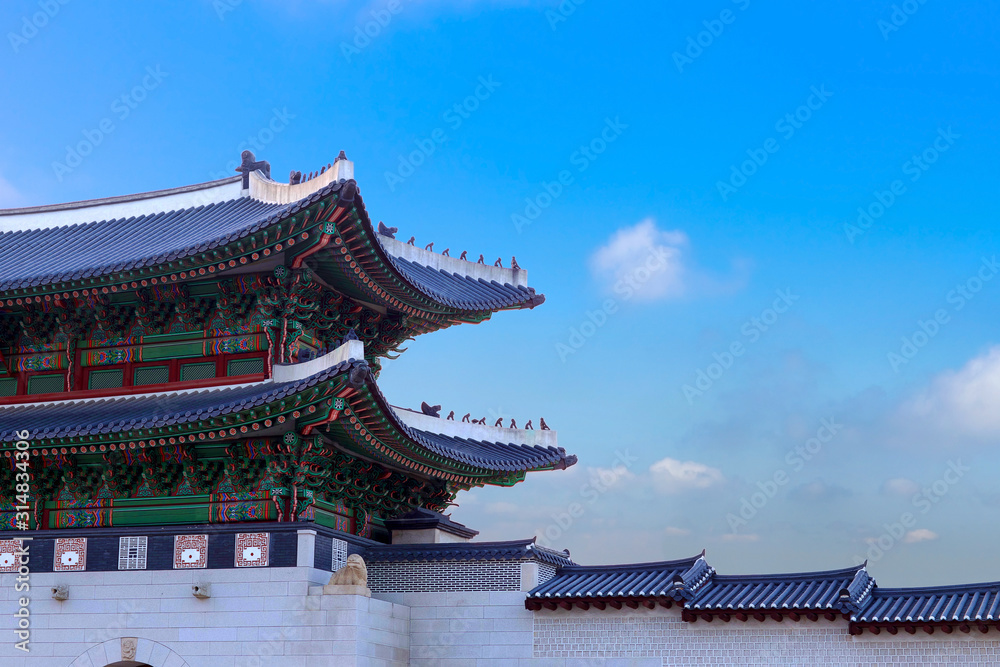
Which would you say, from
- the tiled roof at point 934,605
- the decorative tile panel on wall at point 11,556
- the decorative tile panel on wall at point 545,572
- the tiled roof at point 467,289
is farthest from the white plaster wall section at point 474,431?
the tiled roof at point 934,605

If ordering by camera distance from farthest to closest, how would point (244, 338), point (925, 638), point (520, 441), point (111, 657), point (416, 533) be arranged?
point (520, 441), point (416, 533), point (244, 338), point (111, 657), point (925, 638)

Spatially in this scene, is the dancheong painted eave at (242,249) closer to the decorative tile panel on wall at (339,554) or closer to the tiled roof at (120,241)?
the tiled roof at (120,241)

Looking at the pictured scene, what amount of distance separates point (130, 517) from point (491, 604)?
261 inches

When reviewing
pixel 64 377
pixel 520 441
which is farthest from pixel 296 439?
pixel 520 441

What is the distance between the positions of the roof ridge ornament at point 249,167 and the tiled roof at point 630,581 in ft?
36.0

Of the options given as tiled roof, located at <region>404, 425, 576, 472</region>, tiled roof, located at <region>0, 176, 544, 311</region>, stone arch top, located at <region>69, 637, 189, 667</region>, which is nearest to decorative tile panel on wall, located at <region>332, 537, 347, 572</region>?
tiled roof, located at <region>404, 425, 576, 472</region>

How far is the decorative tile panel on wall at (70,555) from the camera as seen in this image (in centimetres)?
2056

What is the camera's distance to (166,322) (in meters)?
22.0

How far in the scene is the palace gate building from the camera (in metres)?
19.0

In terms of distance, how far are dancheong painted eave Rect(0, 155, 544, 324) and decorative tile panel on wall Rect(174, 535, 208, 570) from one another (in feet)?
14.9

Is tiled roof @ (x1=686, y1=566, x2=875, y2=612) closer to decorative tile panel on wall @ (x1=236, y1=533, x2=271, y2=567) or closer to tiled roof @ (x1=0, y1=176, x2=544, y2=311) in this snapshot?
decorative tile panel on wall @ (x1=236, y1=533, x2=271, y2=567)

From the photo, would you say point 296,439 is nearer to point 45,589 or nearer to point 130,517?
point 130,517

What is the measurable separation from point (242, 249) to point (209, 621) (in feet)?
20.7

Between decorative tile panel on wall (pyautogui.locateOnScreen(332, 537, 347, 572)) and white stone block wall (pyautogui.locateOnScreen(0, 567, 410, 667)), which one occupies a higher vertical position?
decorative tile panel on wall (pyautogui.locateOnScreen(332, 537, 347, 572))
